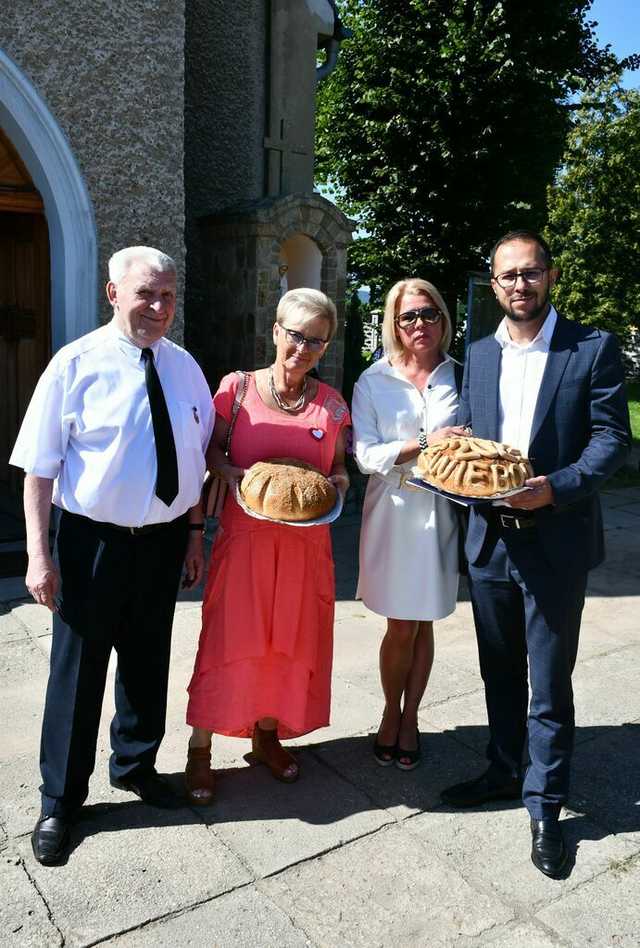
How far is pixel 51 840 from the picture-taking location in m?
2.91

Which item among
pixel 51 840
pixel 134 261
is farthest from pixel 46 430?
pixel 51 840

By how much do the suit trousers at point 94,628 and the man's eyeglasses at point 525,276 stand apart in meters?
1.41

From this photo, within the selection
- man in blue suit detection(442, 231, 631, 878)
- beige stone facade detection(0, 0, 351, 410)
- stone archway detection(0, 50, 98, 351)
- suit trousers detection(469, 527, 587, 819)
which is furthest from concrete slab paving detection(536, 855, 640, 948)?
A: stone archway detection(0, 50, 98, 351)

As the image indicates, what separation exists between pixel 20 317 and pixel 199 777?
4999mm

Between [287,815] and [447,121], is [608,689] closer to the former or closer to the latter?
[287,815]

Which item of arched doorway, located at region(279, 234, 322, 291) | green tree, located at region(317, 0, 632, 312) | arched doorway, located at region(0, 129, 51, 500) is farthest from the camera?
green tree, located at region(317, 0, 632, 312)

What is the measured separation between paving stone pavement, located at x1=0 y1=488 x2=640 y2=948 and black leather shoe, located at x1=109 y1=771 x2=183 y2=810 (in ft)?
0.11

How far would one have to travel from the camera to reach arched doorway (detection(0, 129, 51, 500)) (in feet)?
20.0

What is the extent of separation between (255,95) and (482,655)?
756 centimetres

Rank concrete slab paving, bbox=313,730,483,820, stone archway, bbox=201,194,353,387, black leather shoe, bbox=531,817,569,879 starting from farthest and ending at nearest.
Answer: stone archway, bbox=201,194,353,387 < concrete slab paving, bbox=313,730,483,820 < black leather shoe, bbox=531,817,569,879

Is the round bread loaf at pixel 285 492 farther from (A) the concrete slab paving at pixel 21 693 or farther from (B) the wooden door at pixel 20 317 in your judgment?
(B) the wooden door at pixel 20 317

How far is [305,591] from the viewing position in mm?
3301

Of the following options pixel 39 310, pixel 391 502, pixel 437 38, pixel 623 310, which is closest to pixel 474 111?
pixel 437 38

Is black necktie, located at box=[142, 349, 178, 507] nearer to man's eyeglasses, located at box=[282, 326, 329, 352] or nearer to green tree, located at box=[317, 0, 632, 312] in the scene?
man's eyeglasses, located at box=[282, 326, 329, 352]
